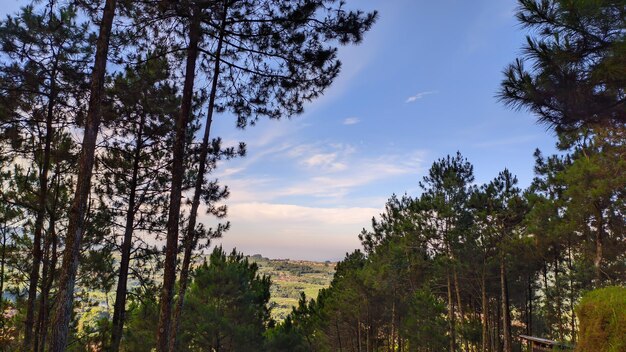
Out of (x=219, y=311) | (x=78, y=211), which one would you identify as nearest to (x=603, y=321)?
(x=78, y=211)

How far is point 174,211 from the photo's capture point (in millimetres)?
7051

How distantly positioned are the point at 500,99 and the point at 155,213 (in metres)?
10.0

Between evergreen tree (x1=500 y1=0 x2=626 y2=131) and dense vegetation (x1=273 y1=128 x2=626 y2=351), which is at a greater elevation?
evergreen tree (x1=500 y1=0 x2=626 y2=131)

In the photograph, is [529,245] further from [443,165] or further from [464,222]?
[443,165]

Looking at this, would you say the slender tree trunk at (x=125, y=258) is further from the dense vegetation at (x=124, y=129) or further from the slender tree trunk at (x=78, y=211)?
the slender tree trunk at (x=78, y=211)

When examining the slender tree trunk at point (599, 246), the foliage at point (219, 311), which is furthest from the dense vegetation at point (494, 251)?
the foliage at point (219, 311)

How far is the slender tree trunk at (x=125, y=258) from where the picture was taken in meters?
9.66

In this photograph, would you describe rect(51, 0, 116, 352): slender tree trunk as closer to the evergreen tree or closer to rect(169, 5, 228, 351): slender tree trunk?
rect(169, 5, 228, 351): slender tree trunk

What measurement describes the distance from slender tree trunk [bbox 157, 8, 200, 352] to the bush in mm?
7133

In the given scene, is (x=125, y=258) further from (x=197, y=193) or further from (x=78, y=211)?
(x=78, y=211)

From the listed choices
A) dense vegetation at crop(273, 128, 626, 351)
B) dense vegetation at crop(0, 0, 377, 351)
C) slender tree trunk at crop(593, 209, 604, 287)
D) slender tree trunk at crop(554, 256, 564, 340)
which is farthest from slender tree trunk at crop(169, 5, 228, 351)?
slender tree trunk at crop(554, 256, 564, 340)

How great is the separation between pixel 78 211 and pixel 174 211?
185 cm

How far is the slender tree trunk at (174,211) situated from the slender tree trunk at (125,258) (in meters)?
3.38

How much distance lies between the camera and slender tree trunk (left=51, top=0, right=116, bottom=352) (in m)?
5.08
